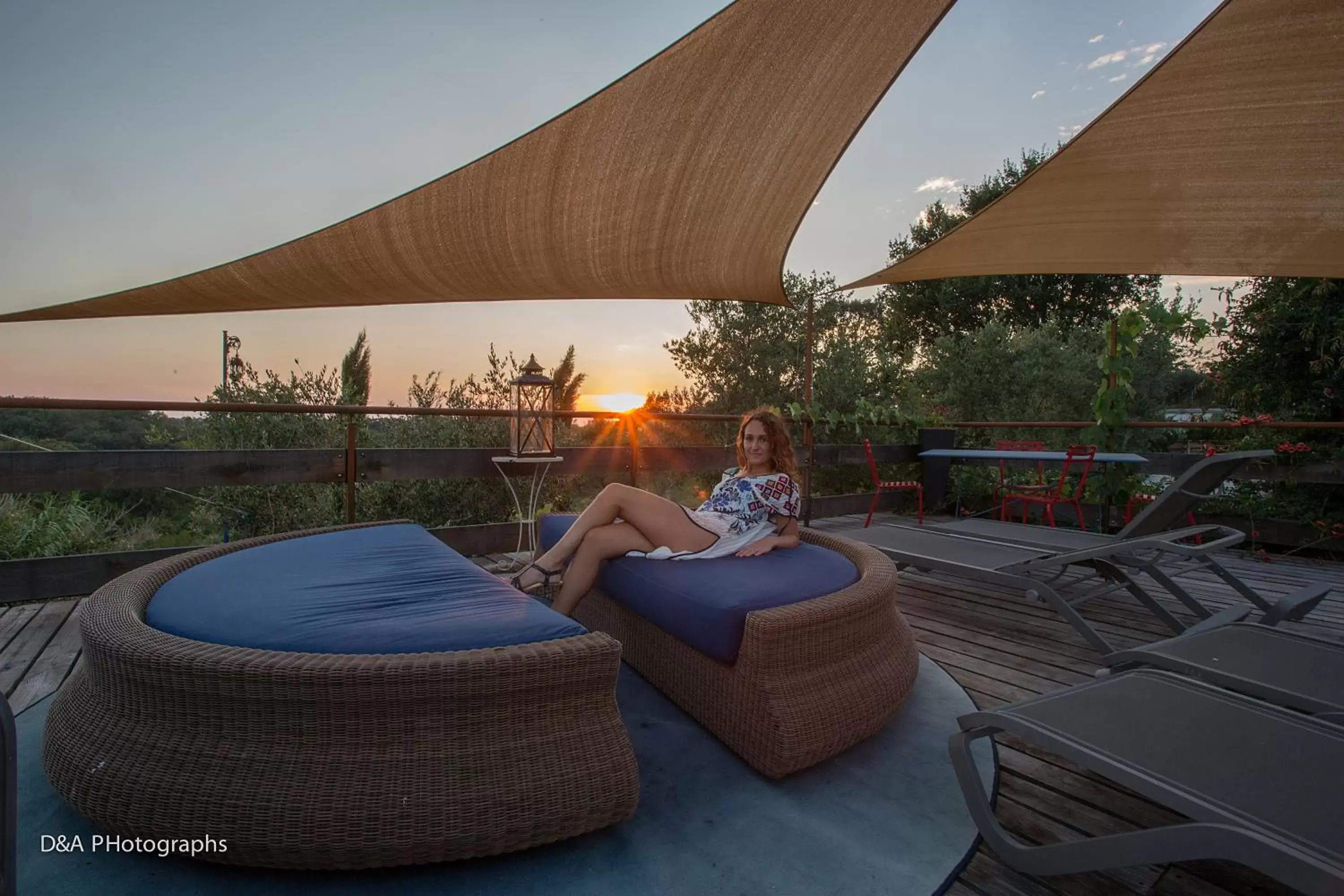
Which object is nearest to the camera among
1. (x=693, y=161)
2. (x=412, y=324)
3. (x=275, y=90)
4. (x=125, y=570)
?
(x=693, y=161)

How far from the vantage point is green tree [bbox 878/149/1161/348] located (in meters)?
14.4

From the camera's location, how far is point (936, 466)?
20.0 feet

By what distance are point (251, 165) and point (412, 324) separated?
4462mm

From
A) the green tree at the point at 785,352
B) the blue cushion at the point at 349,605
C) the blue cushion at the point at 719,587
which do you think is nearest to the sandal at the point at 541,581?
the blue cushion at the point at 719,587

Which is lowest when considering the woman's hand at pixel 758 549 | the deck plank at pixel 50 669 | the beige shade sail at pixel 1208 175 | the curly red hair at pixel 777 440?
the deck plank at pixel 50 669

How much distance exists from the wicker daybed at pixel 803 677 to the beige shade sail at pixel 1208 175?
2397 millimetres

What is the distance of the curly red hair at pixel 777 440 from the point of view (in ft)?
9.27

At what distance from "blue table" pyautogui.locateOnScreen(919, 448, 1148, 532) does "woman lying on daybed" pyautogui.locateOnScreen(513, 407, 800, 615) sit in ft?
8.93

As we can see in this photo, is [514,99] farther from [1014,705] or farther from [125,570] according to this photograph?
[1014,705]

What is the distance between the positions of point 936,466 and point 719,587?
4736 millimetres

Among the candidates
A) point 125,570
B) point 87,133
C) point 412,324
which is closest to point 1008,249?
point 125,570

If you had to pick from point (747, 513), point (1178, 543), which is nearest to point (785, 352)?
point (1178, 543)

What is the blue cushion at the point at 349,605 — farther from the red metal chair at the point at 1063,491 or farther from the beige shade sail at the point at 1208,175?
the red metal chair at the point at 1063,491

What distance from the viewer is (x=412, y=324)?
842cm
